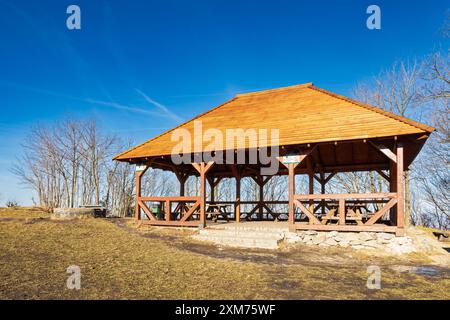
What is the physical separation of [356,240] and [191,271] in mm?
5348

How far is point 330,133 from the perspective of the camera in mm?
9422

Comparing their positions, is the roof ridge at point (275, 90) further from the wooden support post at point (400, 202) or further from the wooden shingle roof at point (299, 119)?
the wooden support post at point (400, 202)

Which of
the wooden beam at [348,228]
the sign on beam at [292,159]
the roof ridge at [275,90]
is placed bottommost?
the wooden beam at [348,228]

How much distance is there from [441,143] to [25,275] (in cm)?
2148

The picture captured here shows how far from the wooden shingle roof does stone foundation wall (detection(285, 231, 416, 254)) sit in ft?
9.29

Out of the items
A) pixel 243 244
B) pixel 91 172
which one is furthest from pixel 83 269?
pixel 91 172

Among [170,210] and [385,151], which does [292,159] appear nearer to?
[385,151]

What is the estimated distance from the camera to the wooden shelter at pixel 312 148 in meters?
8.88

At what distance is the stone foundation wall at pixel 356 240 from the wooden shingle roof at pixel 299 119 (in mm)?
2830

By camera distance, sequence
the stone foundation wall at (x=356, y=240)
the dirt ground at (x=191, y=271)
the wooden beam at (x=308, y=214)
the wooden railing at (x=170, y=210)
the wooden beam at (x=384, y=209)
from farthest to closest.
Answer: the wooden railing at (x=170, y=210) → the wooden beam at (x=308, y=214) → the wooden beam at (x=384, y=209) → the stone foundation wall at (x=356, y=240) → the dirt ground at (x=191, y=271)

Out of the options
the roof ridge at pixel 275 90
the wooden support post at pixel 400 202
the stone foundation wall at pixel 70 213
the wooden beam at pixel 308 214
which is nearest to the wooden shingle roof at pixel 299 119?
the roof ridge at pixel 275 90

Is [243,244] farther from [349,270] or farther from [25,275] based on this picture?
[25,275]

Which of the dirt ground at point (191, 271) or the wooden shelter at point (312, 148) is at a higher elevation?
the wooden shelter at point (312, 148)

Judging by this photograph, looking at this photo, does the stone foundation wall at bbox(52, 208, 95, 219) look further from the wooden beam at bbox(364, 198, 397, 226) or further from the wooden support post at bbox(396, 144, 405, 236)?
the wooden support post at bbox(396, 144, 405, 236)
